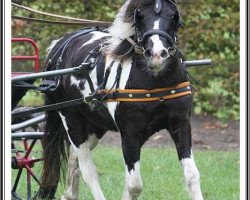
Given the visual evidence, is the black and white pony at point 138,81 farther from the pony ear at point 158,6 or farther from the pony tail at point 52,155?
the pony tail at point 52,155

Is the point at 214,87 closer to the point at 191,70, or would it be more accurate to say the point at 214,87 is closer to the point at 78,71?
the point at 191,70

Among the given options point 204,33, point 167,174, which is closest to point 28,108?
point 167,174

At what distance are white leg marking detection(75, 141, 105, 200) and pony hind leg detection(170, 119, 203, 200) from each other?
104 cm

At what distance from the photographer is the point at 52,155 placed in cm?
661

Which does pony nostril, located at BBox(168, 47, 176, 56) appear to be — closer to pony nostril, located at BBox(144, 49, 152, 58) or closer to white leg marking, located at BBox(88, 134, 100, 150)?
pony nostril, located at BBox(144, 49, 152, 58)

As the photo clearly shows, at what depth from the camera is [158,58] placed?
4.74 metres

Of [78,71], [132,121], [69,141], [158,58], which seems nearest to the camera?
[158,58]

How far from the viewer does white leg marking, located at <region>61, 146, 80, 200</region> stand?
21.4ft

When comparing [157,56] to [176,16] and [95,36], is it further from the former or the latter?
[95,36]

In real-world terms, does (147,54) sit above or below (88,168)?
above

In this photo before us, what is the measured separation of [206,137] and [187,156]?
23.4ft

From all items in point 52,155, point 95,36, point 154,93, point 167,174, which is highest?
point 95,36
